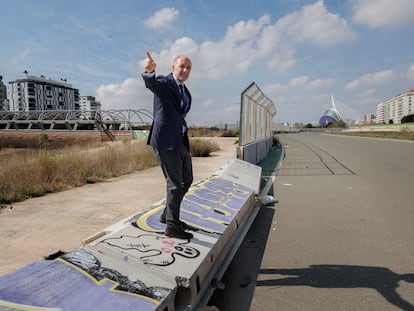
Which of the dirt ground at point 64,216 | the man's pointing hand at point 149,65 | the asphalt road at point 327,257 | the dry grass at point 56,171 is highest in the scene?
the man's pointing hand at point 149,65

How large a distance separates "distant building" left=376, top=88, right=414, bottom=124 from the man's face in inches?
5830

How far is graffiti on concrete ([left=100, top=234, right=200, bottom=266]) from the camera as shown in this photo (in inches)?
100.0

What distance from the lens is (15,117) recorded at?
51000mm

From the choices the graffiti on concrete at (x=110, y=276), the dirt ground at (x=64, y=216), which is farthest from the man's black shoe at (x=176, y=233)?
the dirt ground at (x=64, y=216)

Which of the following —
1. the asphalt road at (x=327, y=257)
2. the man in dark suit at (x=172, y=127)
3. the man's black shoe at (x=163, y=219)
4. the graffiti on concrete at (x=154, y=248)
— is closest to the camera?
the graffiti on concrete at (x=154, y=248)

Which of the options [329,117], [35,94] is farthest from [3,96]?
[329,117]

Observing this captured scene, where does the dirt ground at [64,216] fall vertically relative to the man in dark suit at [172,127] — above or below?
below

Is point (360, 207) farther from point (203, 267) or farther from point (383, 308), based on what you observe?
point (203, 267)

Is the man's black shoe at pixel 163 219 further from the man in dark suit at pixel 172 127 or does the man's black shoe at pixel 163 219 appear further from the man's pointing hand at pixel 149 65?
the man's pointing hand at pixel 149 65

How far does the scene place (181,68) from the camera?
9.70 feet

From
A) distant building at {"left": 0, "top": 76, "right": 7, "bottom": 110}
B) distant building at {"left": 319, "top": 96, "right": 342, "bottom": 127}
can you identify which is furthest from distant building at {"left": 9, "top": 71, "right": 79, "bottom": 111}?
distant building at {"left": 319, "top": 96, "right": 342, "bottom": 127}

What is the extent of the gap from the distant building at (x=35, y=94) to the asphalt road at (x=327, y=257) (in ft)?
477

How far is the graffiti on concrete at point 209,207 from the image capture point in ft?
11.6

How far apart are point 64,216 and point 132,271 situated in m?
3.41
